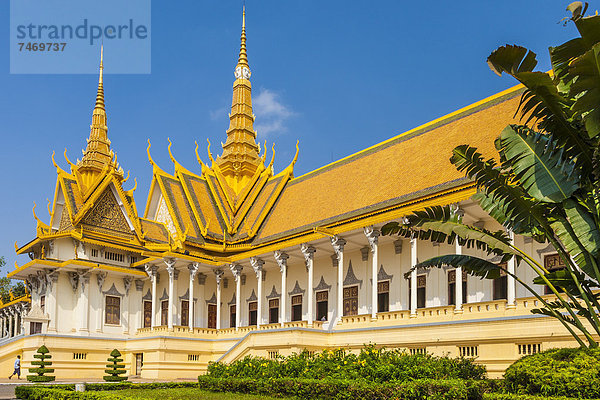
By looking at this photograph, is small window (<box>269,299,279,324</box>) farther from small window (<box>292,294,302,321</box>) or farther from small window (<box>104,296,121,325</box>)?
small window (<box>104,296,121,325</box>)

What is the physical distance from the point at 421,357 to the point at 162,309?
17274 mm

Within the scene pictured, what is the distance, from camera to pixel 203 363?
25.0 meters

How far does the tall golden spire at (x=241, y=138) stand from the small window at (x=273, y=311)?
29.9ft

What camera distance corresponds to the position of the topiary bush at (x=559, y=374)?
780 cm

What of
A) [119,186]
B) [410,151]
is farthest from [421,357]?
[119,186]

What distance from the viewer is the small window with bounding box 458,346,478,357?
52.2ft

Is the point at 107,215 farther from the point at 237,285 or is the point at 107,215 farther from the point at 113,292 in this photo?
the point at 237,285

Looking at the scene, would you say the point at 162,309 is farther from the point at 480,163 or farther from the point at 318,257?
the point at 480,163

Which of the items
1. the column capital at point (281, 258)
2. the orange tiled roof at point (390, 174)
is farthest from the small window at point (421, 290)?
the column capital at point (281, 258)

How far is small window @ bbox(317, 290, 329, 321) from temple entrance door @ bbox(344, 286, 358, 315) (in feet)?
3.40

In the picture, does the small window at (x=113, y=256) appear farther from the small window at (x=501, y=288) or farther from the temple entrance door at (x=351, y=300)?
the small window at (x=501, y=288)

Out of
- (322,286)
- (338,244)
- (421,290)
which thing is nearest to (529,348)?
(421,290)

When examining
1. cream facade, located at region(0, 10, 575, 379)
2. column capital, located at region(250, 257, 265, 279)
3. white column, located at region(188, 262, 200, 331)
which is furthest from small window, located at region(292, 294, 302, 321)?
white column, located at region(188, 262, 200, 331)

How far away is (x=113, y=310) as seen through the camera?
27516 mm
